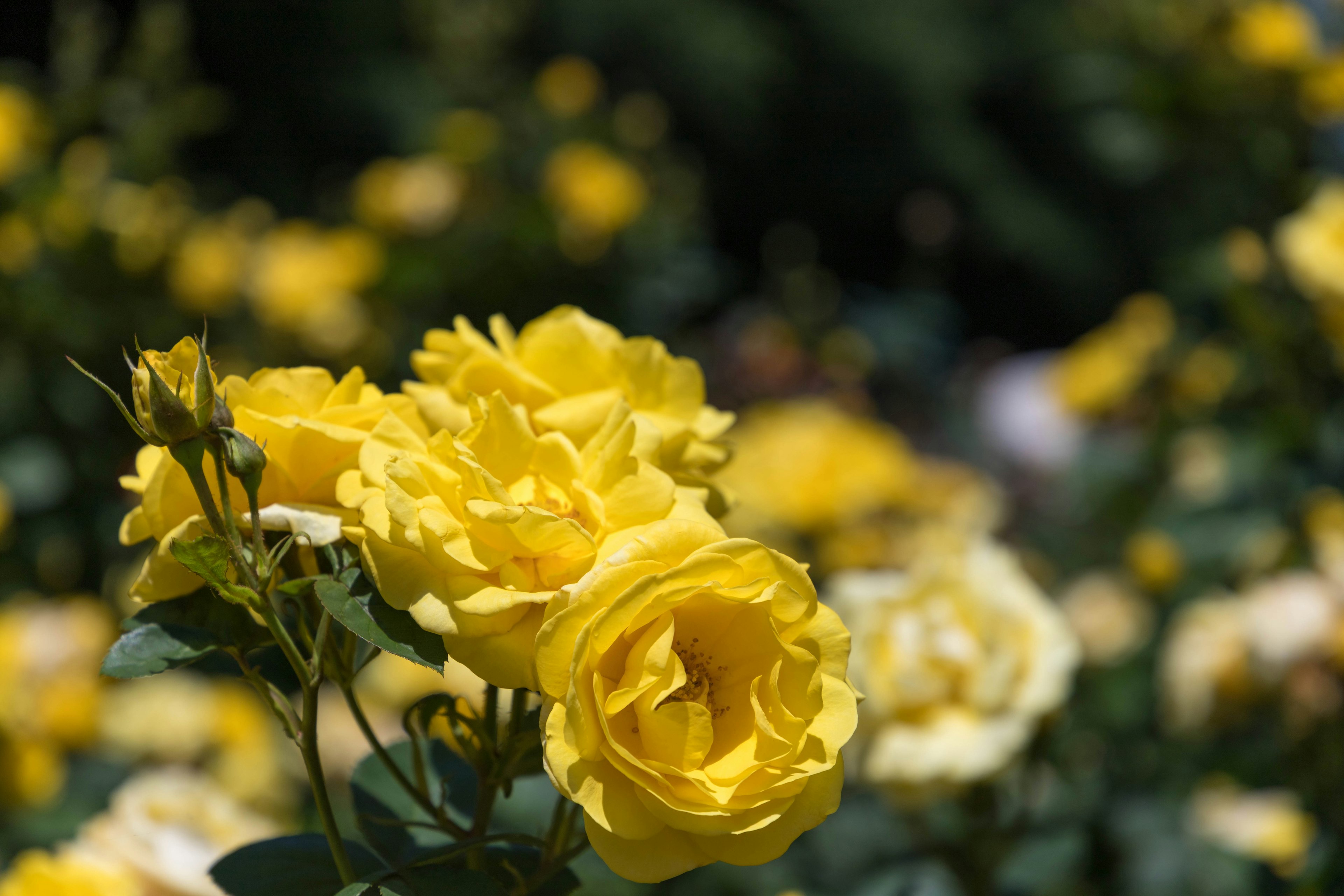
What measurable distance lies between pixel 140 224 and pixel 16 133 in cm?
30

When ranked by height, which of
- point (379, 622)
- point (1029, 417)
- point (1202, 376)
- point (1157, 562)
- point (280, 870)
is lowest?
point (1029, 417)

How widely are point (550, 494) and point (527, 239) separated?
140 cm

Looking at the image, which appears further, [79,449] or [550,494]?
[79,449]

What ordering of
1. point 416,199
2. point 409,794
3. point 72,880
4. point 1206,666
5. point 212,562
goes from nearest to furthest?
point 212,562 → point 409,794 → point 72,880 → point 1206,666 → point 416,199

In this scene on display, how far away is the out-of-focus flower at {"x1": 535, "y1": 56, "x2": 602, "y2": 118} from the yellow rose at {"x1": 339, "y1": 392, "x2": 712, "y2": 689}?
1.99 m

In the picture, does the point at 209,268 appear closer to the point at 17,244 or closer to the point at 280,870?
the point at 17,244

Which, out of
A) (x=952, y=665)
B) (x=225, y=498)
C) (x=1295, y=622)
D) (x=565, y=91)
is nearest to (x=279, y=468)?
(x=225, y=498)

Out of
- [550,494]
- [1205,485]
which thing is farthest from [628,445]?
[1205,485]

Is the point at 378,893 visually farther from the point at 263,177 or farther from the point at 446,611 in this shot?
the point at 263,177

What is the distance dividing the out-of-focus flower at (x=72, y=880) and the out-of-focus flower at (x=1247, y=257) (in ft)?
4.63

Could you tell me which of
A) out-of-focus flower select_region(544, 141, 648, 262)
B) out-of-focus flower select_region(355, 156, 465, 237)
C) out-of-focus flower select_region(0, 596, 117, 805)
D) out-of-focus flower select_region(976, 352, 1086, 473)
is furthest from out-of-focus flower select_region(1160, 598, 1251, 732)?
out-of-focus flower select_region(355, 156, 465, 237)

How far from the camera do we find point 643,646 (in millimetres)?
376

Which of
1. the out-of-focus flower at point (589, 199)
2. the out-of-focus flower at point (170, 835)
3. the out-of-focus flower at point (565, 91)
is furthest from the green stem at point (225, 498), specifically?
the out-of-focus flower at point (565, 91)

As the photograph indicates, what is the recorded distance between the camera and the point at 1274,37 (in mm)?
1514
